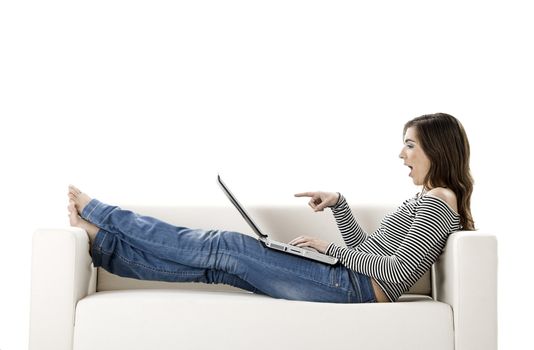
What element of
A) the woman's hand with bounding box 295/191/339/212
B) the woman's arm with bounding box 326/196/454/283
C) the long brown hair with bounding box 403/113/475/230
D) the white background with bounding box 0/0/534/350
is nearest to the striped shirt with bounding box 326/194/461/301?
the woman's arm with bounding box 326/196/454/283

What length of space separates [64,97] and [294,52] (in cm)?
110

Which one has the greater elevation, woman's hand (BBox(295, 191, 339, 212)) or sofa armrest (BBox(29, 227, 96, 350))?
woman's hand (BBox(295, 191, 339, 212))

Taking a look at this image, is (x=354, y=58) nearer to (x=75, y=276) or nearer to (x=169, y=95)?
(x=169, y=95)

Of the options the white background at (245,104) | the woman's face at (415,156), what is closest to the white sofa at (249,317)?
the woman's face at (415,156)

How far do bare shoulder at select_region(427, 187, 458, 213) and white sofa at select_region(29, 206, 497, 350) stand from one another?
0.60 ft

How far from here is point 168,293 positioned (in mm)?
2678

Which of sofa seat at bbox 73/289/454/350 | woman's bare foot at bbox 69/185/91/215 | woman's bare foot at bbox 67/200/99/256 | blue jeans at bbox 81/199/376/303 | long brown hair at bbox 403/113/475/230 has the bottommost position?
sofa seat at bbox 73/289/454/350

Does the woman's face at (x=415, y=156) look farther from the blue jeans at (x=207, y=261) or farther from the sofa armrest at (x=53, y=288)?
the sofa armrest at (x=53, y=288)

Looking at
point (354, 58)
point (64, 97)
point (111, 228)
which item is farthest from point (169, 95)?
point (111, 228)

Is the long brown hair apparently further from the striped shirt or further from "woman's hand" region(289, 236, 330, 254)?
"woman's hand" region(289, 236, 330, 254)

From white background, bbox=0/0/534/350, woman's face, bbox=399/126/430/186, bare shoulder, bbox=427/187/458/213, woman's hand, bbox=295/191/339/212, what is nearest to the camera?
bare shoulder, bbox=427/187/458/213

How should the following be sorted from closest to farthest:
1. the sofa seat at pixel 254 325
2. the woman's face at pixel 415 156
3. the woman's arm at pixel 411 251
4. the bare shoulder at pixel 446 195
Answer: the sofa seat at pixel 254 325 → the woman's arm at pixel 411 251 → the bare shoulder at pixel 446 195 → the woman's face at pixel 415 156

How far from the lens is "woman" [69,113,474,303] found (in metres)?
2.66

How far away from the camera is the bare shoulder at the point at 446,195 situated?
2.74 meters
